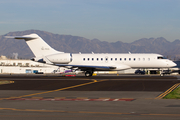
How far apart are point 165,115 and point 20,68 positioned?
129217mm

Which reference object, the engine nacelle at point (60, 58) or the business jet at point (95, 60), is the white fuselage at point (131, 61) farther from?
the engine nacelle at point (60, 58)

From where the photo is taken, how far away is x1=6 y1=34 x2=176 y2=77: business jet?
176 feet

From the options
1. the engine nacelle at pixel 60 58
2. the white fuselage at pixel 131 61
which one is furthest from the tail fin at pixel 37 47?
the white fuselage at pixel 131 61

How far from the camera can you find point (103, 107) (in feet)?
48.0

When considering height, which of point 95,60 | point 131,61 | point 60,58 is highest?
point 60,58

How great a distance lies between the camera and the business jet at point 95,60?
5372 centimetres

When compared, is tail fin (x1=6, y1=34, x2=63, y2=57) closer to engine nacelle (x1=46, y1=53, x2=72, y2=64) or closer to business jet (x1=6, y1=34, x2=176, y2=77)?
business jet (x1=6, y1=34, x2=176, y2=77)

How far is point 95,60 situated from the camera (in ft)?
182

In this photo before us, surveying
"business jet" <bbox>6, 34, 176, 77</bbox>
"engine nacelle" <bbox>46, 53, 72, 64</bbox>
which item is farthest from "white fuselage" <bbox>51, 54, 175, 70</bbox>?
"engine nacelle" <bbox>46, 53, 72, 64</bbox>

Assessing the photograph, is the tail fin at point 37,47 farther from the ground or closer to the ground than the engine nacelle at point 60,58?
farther from the ground

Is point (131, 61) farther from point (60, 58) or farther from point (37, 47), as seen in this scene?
point (37, 47)

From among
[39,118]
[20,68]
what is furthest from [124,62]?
[20,68]

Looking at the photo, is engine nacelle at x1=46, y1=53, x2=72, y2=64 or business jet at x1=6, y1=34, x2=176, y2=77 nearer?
business jet at x1=6, y1=34, x2=176, y2=77

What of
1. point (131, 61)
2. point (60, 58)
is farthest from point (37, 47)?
point (131, 61)
